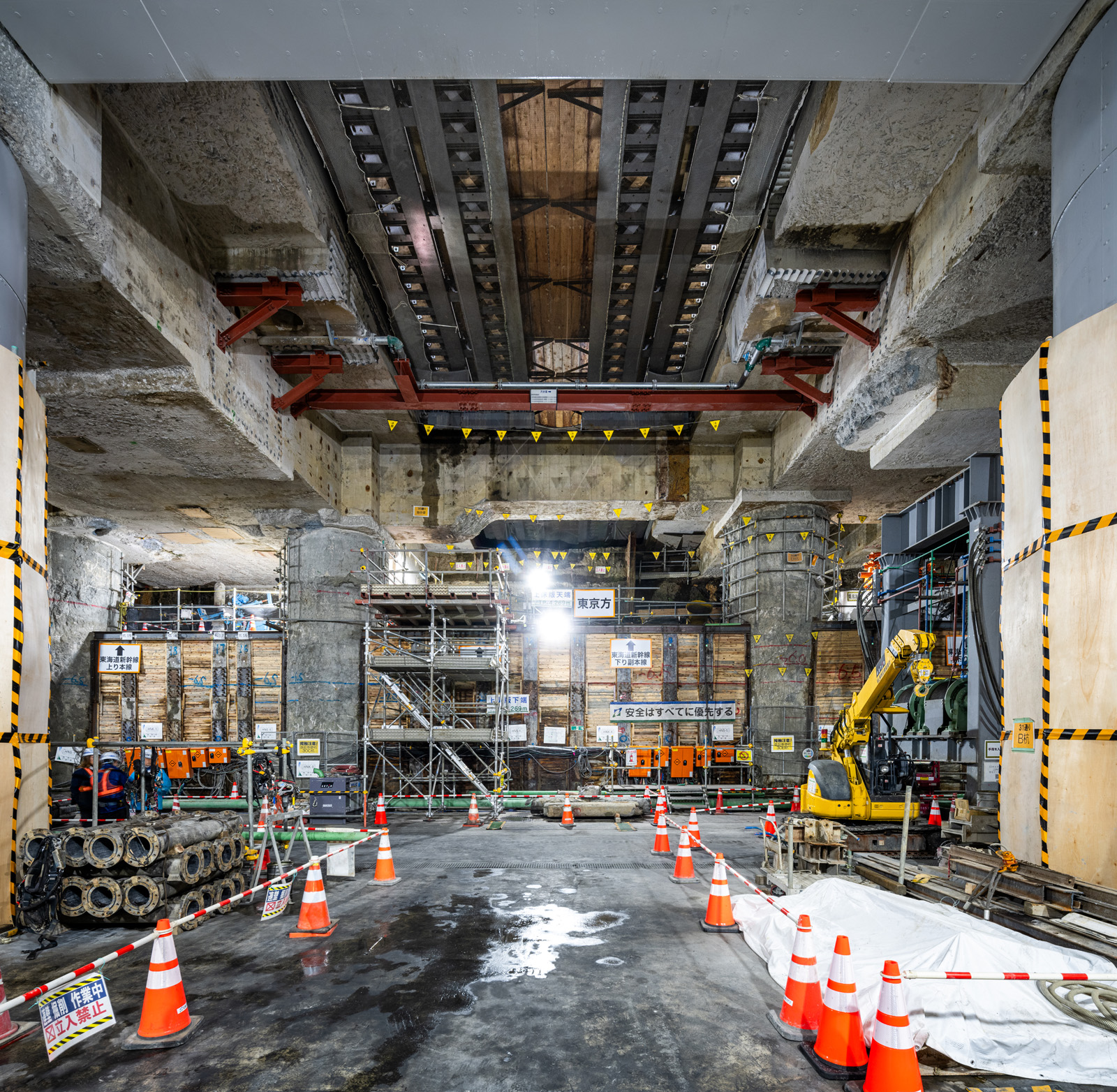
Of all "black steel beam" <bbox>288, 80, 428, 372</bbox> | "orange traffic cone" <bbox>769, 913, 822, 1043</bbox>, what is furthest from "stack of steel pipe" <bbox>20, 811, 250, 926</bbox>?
"black steel beam" <bbox>288, 80, 428, 372</bbox>

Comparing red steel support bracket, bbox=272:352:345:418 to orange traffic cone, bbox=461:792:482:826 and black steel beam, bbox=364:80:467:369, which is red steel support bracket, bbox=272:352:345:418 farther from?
orange traffic cone, bbox=461:792:482:826

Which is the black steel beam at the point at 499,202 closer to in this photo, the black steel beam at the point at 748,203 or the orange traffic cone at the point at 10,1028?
the black steel beam at the point at 748,203

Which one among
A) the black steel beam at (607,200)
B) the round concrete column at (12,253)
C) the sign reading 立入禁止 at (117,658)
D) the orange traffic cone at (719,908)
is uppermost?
the black steel beam at (607,200)

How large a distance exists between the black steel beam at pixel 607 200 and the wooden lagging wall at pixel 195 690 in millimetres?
13963

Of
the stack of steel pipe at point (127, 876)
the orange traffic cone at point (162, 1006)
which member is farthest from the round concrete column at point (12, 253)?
the stack of steel pipe at point (127, 876)

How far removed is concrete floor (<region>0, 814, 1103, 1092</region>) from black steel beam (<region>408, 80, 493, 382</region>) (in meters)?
8.84

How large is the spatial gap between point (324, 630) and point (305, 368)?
706 centimetres

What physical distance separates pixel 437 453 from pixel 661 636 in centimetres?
827

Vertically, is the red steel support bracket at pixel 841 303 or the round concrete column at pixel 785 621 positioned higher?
the red steel support bracket at pixel 841 303

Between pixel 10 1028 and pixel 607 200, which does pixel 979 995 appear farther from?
pixel 607 200

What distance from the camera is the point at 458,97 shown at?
27.9ft

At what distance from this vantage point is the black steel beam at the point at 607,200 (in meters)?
8.28

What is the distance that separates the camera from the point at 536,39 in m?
5.51

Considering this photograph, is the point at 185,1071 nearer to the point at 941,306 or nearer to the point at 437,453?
the point at 941,306
